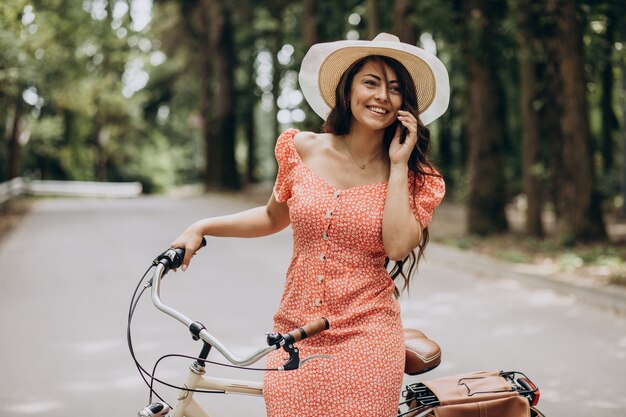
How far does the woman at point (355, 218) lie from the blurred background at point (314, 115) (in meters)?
0.59

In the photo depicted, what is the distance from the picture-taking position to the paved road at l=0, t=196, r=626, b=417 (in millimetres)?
5547

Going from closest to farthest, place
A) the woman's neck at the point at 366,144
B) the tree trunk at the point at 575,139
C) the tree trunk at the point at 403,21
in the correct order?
1. the woman's neck at the point at 366,144
2. the tree trunk at the point at 575,139
3. the tree trunk at the point at 403,21

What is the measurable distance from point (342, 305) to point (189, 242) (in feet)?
2.10

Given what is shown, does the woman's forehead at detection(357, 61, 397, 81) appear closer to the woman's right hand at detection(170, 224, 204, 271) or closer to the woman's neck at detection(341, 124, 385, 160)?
the woman's neck at detection(341, 124, 385, 160)

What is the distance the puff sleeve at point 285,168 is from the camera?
3072 mm

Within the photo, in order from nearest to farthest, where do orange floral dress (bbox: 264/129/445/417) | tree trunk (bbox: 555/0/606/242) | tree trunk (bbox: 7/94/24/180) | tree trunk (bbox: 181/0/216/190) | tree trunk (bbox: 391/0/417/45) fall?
orange floral dress (bbox: 264/129/445/417) → tree trunk (bbox: 555/0/606/242) → tree trunk (bbox: 391/0/417/45) → tree trunk (bbox: 7/94/24/180) → tree trunk (bbox: 181/0/216/190)

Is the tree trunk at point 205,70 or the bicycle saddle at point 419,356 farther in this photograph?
the tree trunk at point 205,70

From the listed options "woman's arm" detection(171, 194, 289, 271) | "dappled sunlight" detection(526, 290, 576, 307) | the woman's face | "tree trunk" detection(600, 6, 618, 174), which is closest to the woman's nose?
the woman's face

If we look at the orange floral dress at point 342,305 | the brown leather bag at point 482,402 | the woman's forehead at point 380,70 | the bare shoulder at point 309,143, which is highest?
the woman's forehead at point 380,70

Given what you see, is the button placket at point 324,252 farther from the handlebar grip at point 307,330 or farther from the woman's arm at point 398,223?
the handlebar grip at point 307,330

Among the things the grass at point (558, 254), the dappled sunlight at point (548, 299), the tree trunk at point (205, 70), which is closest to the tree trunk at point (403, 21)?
the grass at point (558, 254)

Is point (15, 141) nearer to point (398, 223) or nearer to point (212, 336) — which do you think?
point (398, 223)

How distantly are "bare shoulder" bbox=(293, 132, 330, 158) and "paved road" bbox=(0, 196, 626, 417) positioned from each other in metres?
2.68

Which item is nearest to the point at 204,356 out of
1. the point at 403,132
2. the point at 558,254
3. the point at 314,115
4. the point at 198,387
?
the point at 198,387
